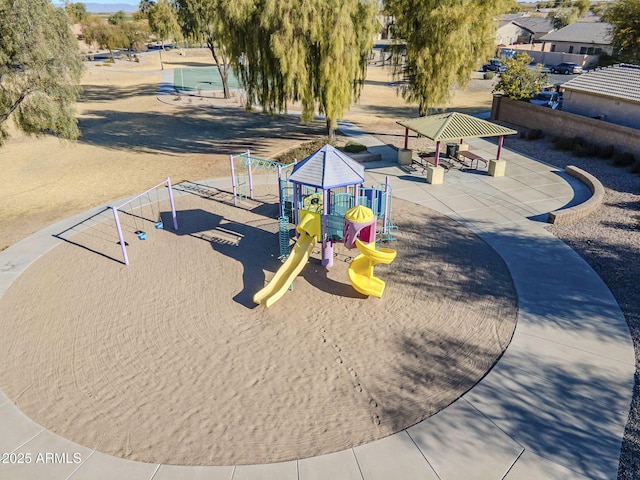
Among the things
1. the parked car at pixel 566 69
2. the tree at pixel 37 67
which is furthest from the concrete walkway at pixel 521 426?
the parked car at pixel 566 69

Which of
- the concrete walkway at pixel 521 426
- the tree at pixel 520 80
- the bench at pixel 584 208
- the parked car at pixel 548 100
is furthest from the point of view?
the parked car at pixel 548 100

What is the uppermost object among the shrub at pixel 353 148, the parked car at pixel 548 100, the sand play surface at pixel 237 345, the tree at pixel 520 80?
the tree at pixel 520 80

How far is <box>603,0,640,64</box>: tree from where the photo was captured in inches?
1405

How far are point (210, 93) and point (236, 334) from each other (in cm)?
3727

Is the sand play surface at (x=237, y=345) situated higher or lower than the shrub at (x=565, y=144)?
lower

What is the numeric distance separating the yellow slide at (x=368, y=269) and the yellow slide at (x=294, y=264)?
148 cm

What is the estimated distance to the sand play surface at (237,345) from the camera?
8.33 metres

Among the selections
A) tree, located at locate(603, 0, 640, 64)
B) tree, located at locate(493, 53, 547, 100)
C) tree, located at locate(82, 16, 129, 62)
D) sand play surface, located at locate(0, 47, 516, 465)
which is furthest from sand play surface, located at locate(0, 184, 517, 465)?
tree, located at locate(82, 16, 129, 62)

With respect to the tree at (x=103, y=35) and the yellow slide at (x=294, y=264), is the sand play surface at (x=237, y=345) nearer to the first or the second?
the yellow slide at (x=294, y=264)

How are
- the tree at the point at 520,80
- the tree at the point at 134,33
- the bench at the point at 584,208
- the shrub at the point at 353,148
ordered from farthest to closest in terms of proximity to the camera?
the tree at the point at 134,33 → the tree at the point at 520,80 → the shrub at the point at 353,148 → the bench at the point at 584,208

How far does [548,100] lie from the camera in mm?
32625

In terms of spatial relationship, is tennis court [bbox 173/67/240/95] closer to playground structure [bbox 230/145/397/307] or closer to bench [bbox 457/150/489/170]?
bench [bbox 457/150/489/170]

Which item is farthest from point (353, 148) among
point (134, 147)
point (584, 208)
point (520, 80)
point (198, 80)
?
point (198, 80)

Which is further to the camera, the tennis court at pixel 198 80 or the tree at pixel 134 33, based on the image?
the tree at pixel 134 33
